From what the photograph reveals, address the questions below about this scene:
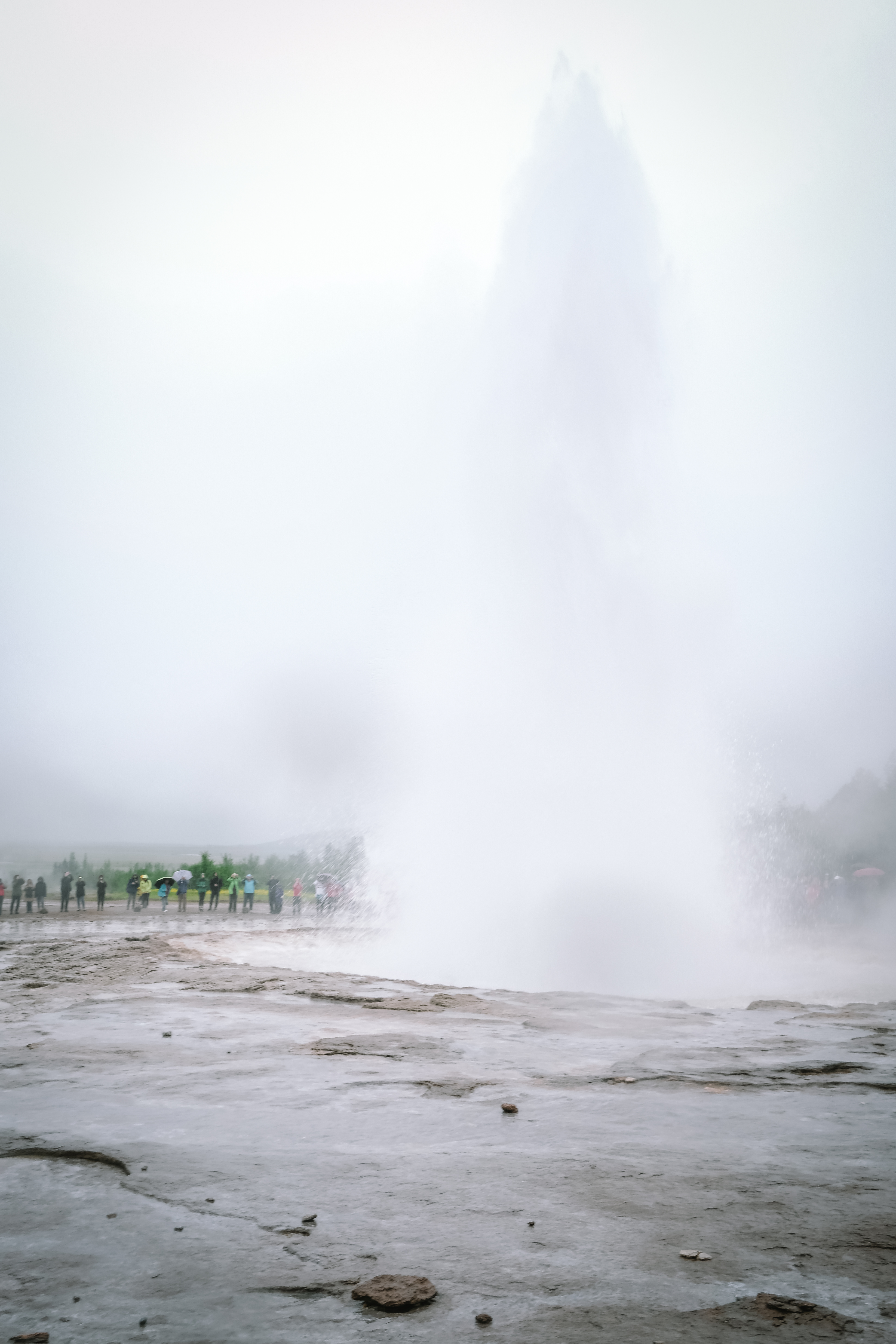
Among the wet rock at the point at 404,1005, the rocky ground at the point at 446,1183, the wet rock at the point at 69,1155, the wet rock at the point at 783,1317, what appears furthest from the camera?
the wet rock at the point at 404,1005

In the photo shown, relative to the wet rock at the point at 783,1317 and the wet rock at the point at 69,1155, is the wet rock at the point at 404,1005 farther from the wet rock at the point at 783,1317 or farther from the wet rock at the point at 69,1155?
the wet rock at the point at 783,1317

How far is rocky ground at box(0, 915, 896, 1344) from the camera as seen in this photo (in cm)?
254

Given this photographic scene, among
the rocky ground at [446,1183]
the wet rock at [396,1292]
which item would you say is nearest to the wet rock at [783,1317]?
the rocky ground at [446,1183]

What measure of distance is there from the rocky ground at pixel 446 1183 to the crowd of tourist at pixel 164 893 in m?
24.2

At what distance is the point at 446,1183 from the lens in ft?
11.8

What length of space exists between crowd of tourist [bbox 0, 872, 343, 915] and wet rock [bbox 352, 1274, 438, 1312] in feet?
93.9

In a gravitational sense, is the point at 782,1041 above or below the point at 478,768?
below

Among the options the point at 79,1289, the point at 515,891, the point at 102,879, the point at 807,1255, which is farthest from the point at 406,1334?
the point at 102,879

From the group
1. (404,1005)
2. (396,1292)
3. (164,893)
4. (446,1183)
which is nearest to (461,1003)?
(404,1005)

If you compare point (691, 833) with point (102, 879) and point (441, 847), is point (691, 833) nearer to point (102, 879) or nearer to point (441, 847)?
point (441, 847)

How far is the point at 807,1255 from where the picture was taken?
2928mm

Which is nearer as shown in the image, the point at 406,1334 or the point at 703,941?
the point at 406,1334

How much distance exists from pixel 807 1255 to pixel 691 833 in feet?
47.2

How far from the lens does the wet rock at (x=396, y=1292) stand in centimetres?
254
